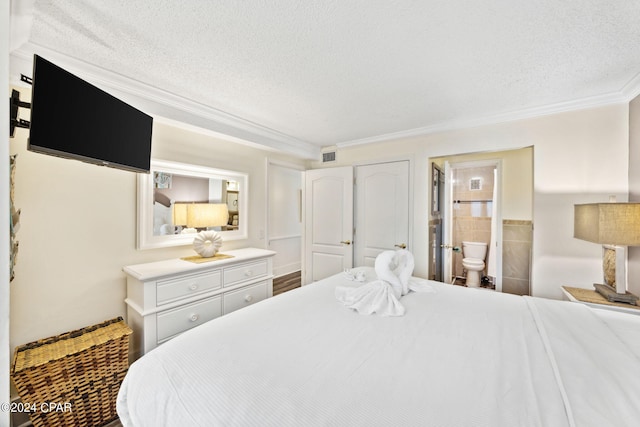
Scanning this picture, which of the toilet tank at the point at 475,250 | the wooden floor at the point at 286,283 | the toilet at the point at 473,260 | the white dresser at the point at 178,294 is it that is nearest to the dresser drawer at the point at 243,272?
the white dresser at the point at 178,294

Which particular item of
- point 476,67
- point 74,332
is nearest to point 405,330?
point 476,67

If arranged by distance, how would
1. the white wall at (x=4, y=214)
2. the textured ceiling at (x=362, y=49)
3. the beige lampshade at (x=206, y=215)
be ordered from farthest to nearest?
the beige lampshade at (x=206, y=215), the textured ceiling at (x=362, y=49), the white wall at (x=4, y=214)

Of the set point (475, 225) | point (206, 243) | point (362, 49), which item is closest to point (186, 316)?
point (206, 243)

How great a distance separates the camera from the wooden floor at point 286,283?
4.25 metres

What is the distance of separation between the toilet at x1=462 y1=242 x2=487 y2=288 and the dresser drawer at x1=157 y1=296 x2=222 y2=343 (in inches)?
145

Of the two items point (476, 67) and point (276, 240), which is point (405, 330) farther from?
point (276, 240)

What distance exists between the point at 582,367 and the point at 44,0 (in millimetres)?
2716

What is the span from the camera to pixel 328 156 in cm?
376

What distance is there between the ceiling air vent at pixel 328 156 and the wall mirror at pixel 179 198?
1270 millimetres

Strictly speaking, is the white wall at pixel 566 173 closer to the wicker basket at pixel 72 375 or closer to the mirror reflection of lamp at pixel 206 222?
the mirror reflection of lamp at pixel 206 222

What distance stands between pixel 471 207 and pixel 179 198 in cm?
447

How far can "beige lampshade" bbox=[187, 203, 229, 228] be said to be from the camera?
8.61 feet

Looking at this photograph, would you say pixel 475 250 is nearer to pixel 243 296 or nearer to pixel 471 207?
pixel 471 207

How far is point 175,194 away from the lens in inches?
97.6
